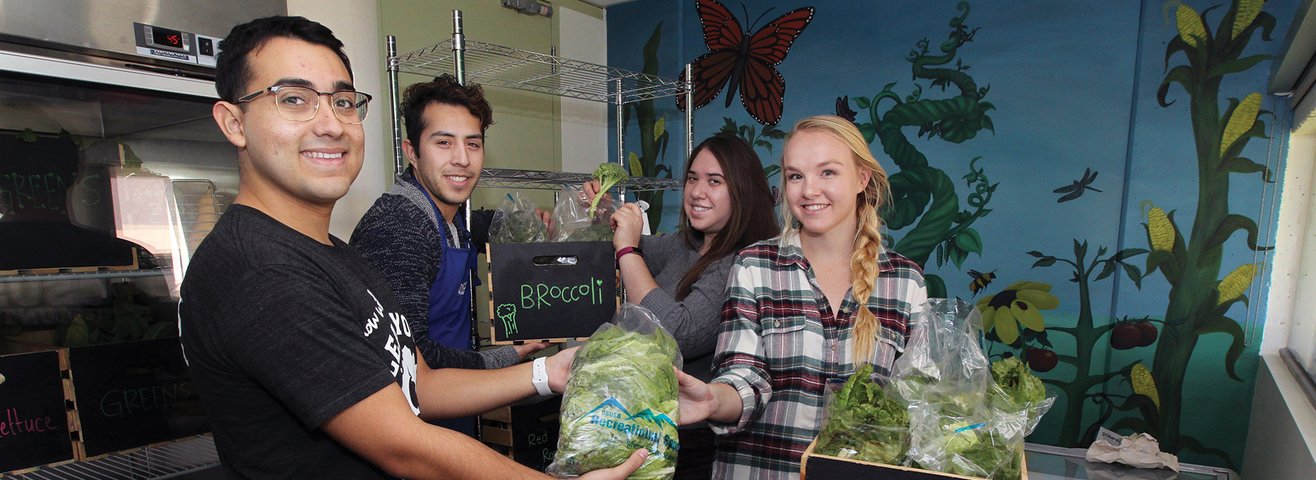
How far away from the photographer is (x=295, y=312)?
870 millimetres

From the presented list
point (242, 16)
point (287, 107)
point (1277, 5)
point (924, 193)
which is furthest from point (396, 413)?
point (1277, 5)

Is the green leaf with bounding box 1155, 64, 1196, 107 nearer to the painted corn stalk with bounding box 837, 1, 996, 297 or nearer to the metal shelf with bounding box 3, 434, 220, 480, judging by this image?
the painted corn stalk with bounding box 837, 1, 996, 297

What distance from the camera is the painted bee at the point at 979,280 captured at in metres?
2.95

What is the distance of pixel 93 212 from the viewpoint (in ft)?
6.27

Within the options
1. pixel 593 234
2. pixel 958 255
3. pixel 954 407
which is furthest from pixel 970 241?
pixel 954 407

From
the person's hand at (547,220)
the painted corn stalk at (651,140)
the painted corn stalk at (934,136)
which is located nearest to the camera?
the person's hand at (547,220)

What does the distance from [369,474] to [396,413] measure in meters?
0.18

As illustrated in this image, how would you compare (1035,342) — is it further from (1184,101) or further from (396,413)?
(396,413)

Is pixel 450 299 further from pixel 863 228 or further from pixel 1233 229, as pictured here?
pixel 1233 229

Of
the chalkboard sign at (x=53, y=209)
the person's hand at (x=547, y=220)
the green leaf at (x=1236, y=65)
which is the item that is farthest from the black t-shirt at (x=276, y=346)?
the green leaf at (x=1236, y=65)

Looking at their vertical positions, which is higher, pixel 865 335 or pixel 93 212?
pixel 93 212

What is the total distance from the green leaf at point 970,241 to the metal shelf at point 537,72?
157cm

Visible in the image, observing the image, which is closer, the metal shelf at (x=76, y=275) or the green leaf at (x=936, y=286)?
the metal shelf at (x=76, y=275)

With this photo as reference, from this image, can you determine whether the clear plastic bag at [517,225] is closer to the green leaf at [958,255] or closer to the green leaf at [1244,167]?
the green leaf at [958,255]
